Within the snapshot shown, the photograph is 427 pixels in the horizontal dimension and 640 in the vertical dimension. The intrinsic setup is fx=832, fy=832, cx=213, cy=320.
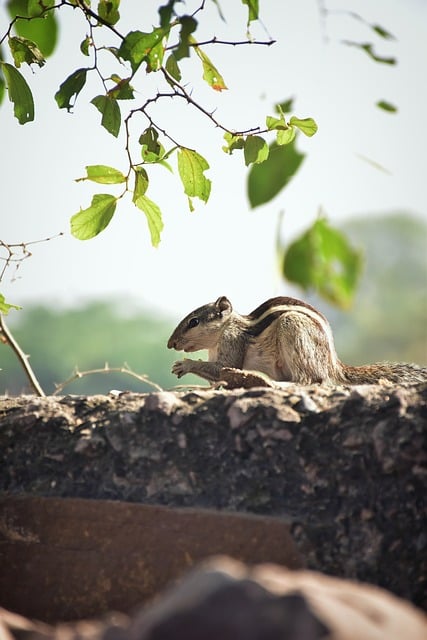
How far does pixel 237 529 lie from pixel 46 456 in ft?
1.22

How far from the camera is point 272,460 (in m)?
1.31

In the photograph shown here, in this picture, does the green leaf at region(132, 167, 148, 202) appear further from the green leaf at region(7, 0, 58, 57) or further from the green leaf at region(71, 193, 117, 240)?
the green leaf at region(7, 0, 58, 57)

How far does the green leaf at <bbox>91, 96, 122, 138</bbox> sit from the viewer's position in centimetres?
146

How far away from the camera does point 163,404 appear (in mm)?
1411

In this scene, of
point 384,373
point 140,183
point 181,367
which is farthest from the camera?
point 181,367

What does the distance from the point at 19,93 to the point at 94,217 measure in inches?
9.7

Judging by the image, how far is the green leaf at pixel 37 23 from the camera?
4.25ft

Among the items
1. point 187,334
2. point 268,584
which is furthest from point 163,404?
point 187,334

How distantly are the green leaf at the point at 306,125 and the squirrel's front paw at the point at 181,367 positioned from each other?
108 centimetres

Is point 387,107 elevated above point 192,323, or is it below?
above

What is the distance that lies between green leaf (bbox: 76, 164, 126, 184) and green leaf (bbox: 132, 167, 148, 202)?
0.13 feet

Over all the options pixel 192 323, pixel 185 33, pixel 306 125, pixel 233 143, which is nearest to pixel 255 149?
pixel 233 143

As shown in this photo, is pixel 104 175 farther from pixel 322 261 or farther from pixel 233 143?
pixel 322 261

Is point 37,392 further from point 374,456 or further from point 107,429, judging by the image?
point 374,456
